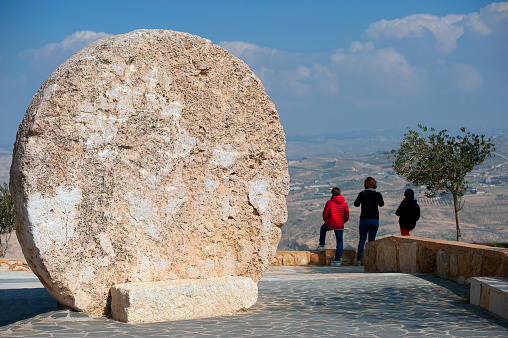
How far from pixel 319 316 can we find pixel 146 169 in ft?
7.70

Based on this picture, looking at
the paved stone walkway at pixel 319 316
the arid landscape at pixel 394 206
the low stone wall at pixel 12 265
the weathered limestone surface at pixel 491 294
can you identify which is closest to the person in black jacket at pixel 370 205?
the paved stone walkway at pixel 319 316

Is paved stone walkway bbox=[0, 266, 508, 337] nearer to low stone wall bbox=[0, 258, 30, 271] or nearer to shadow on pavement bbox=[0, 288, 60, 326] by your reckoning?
shadow on pavement bbox=[0, 288, 60, 326]

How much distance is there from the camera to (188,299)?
5.55 metres

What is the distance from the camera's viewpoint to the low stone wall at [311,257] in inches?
486

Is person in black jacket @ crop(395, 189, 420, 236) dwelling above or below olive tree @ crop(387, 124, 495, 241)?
below

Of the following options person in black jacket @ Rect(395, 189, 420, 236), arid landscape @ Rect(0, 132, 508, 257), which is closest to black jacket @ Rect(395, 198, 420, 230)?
person in black jacket @ Rect(395, 189, 420, 236)

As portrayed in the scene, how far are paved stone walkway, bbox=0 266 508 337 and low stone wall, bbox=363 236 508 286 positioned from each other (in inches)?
11.3

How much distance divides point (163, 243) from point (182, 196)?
1.78ft

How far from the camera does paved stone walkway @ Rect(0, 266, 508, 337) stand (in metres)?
4.88

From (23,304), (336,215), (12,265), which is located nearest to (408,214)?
(336,215)

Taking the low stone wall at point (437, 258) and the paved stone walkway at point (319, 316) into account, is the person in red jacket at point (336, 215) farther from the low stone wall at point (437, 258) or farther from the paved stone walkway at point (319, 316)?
the paved stone walkway at point (319, 316)

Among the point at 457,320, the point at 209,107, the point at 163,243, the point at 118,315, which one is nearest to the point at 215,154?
the point at 209,107

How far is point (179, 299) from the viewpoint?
5492 mm

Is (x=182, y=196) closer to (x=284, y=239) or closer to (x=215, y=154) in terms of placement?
(x=215, y=154)
